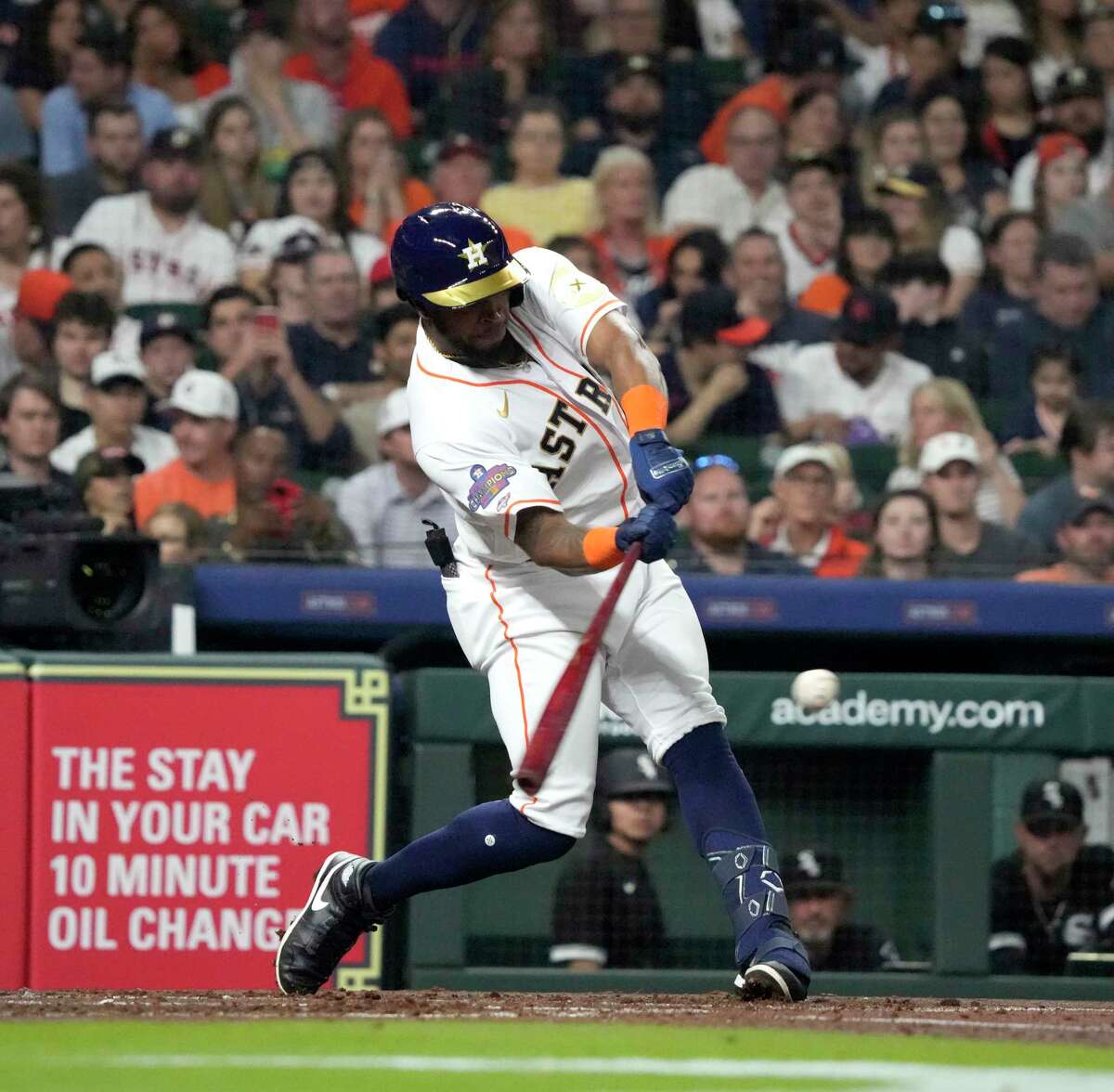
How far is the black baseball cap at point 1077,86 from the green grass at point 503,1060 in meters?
6.67

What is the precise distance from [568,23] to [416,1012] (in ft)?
21.3

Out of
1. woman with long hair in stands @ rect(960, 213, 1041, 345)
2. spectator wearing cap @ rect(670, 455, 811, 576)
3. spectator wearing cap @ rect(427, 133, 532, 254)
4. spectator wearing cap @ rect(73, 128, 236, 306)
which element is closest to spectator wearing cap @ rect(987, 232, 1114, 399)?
woman with long hair in stands @ rect(960, 213, 1041, 345)

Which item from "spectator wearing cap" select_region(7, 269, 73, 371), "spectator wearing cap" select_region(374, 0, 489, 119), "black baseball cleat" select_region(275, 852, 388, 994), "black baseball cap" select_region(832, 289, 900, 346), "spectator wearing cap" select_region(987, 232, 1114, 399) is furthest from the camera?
"spectator wearing cap" select_region(374, 0, 489, 119)

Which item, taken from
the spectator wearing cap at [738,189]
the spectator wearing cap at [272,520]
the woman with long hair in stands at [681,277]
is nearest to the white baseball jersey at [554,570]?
the spectator wearing cap at [272,520]

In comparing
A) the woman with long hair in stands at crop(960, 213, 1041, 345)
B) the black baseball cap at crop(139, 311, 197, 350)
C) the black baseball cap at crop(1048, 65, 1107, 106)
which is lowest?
the black baseball cap at crop(139, 311, 197, 350)

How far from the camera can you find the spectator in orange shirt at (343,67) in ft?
30.3

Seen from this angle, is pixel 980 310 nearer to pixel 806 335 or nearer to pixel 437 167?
pixel 806 335

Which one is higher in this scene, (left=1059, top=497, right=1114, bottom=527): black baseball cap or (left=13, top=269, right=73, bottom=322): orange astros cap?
(left=13, top=269, right=73, bottom=322): orange astros cap

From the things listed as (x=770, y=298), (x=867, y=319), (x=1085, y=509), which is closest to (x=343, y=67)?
(x=770, y=298)

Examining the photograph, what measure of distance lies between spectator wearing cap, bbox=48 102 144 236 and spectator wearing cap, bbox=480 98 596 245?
1.42m

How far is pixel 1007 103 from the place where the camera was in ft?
31.2

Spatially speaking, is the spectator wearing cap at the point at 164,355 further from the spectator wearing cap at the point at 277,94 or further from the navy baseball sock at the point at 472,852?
the navy baseball sock at the point at 472,852

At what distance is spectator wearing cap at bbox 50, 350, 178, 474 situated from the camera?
7.41 m

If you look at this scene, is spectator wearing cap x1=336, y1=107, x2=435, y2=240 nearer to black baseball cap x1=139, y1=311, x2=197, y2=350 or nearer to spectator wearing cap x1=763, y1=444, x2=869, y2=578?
black baseball cap x1=139, y1=311, x2=197, y2=350
